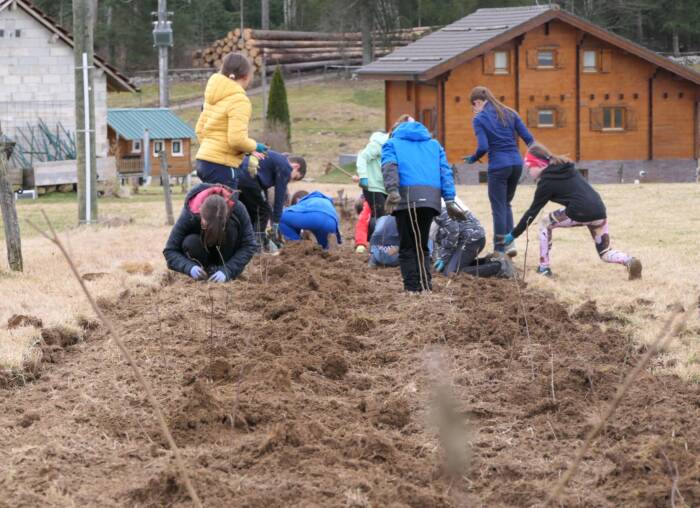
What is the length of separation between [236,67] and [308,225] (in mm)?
2702

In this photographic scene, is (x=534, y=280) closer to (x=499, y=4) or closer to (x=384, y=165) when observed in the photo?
(x=384, y=165)

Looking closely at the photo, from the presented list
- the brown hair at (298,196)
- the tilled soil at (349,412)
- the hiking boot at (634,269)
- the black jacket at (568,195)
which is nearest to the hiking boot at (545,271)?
the black jacket at (568,195)

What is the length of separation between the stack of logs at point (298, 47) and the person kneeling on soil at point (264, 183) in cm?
4939

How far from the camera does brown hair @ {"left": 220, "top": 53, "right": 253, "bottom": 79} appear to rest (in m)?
10.9

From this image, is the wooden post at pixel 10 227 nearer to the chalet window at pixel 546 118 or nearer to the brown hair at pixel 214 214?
the brown hair at pixel 214 214

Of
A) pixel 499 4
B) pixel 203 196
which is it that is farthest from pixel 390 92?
pixel 203 196

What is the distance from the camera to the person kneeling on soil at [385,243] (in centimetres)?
1191

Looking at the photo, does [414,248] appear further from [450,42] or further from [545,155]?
[450,42]

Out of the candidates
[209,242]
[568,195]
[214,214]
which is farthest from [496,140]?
[214,214]

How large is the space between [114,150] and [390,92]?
10.1m

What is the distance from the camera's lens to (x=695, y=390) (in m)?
6.45

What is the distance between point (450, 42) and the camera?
3925cm

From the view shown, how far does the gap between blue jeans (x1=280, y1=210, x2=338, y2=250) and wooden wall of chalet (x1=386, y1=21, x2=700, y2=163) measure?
26666 mm

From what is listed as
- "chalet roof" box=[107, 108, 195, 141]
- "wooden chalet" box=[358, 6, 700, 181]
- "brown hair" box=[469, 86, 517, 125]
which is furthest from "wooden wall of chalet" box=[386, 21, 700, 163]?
"brown hair" box=[469, 86, 517, 125]
